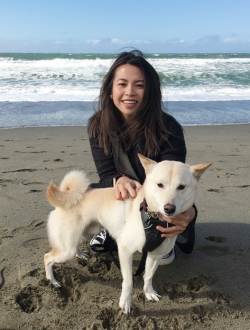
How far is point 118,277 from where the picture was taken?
8.79 feet

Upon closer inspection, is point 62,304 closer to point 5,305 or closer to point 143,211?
point 5,305

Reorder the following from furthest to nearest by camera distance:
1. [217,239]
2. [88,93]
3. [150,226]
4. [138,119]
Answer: [88,93]
[217,239]
[138,119]
[150,226]

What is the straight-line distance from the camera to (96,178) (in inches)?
183

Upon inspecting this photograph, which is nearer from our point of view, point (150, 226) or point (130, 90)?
point (150, 226)

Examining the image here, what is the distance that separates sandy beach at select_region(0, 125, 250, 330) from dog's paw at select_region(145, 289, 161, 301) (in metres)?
0.04

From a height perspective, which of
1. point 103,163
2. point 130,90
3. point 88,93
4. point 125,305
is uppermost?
point 130,90

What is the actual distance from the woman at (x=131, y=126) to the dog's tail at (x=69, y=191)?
1.06ft

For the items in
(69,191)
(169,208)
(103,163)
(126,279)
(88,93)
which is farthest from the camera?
(88,93)

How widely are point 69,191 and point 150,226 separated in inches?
29.2

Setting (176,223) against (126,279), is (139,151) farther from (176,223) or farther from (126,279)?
(126,279)

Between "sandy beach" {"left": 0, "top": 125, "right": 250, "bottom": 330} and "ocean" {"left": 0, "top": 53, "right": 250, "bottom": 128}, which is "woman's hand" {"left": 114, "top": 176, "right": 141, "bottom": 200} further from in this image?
"ocean" {"left": 0, "top": 53, "right": 250, "bottom": 128}

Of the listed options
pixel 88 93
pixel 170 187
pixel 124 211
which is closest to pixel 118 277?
pixel 124 211

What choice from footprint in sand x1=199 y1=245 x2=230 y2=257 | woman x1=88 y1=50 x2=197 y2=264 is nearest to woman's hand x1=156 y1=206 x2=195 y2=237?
woman x1=88 y1=50 x2=197 y2=264

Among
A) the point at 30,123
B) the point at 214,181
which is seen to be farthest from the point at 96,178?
the point at 30,123
